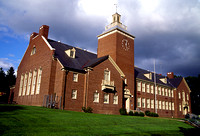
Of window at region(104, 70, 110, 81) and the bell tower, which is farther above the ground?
the bell tower

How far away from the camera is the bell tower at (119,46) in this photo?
37.1 metres

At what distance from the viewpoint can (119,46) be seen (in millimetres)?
37344

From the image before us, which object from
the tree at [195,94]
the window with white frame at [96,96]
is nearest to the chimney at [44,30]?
the window with white frame at [96,96]

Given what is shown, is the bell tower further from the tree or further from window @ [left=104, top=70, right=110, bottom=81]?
the tree

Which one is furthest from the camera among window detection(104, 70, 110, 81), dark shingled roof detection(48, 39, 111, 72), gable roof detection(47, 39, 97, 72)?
window detection(104, 70, 110, 81)

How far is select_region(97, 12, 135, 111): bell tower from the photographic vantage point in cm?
3706

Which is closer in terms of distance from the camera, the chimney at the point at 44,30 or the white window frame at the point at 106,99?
the white window frame at the point at 106,99

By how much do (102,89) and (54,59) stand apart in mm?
9295

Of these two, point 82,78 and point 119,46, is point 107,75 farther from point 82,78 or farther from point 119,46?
point 119,46

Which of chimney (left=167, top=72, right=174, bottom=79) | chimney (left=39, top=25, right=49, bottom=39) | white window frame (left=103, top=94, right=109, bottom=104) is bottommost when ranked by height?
white window frame (left=103, top=94, right=109, bottom=104)

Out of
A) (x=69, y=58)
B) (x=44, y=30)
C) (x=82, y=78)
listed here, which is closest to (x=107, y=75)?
(x=82, y=78)

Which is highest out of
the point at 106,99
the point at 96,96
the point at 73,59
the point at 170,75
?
the point at 170,75

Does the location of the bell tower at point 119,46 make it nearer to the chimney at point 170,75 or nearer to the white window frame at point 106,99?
the white window frame at point 106,99

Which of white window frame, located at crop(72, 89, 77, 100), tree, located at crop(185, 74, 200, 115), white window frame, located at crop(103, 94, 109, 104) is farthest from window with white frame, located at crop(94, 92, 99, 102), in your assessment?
tree, located at crop(185, 74, 200, 115)
